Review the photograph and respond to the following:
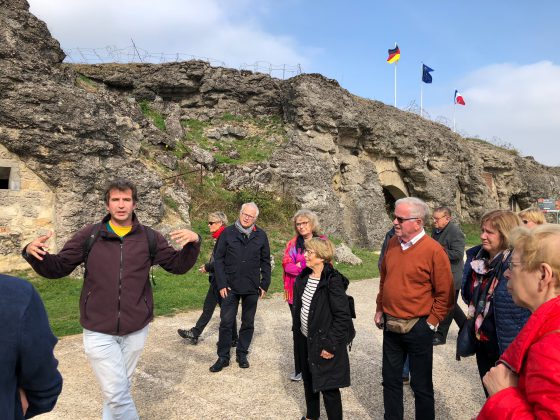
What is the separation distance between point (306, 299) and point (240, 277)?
1837 millimetres

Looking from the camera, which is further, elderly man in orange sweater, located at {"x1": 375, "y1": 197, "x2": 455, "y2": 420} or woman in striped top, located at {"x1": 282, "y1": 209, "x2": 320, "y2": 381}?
woman in striped top, located at {"x1": 282, "y1": 209, "x2": 320, "y2": 381}

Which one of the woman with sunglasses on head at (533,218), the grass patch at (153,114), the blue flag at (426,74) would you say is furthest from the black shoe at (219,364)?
the blue flag at (426,74)

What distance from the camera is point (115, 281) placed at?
3.48m

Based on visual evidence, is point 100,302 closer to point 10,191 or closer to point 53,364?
point 53,364

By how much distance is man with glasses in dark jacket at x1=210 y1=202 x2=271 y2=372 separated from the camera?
5.62 meters

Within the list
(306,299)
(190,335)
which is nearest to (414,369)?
(306,299)

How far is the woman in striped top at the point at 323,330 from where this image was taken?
12.1ft

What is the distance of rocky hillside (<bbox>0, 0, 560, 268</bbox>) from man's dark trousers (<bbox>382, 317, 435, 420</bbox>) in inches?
353

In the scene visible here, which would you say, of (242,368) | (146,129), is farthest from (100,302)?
(146,129)

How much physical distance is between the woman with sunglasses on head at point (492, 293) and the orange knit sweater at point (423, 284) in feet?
0.76

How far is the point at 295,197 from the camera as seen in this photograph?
1652cm

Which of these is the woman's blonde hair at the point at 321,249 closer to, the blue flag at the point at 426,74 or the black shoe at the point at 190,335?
the black shoe at the point at 190,335

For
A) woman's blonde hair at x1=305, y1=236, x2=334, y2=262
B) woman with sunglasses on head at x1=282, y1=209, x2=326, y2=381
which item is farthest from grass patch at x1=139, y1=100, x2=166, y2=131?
woman's blonde hair at x1=305, y1=236, x2=334, y2=262

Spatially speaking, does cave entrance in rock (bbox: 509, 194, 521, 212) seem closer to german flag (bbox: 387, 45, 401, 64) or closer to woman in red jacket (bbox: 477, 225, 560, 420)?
german flag (bbox: 387, 45, 401, 64)
